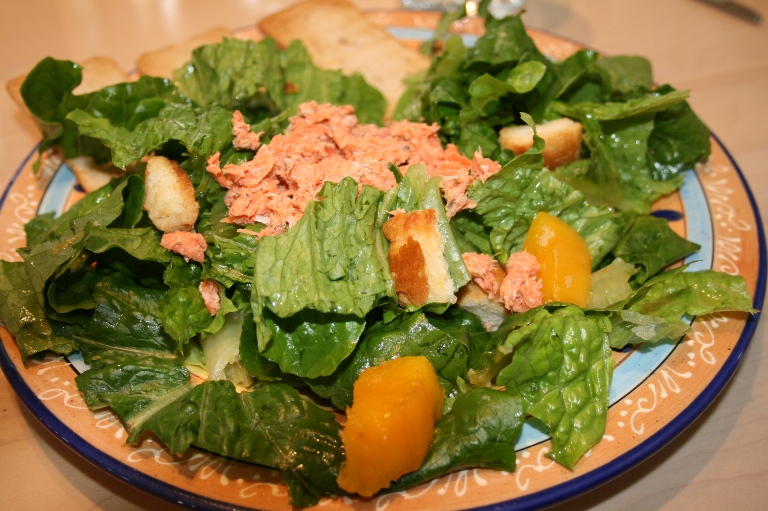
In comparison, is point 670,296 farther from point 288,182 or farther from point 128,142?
point 128,142

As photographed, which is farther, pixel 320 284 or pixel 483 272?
pixel 483 272

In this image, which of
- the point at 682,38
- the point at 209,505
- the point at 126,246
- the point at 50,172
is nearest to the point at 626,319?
the point at 209,505

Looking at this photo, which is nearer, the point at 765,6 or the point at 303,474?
the point at 303,474

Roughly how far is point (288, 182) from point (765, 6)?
15.3ft

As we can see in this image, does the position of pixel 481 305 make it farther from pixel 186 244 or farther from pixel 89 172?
pixel 89 172

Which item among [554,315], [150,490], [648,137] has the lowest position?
[150,490]

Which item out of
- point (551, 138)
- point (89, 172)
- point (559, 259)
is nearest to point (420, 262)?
point (559, 259)

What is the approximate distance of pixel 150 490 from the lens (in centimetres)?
181

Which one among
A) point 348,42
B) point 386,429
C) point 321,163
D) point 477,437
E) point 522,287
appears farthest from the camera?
point 348,42

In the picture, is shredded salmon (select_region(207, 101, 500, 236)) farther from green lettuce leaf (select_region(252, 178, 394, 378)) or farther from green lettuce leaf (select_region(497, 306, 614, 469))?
green lettuce leaf (select_region(497, 306, 614, 469))

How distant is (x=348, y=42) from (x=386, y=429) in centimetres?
279

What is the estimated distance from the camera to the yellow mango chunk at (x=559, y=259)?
2.33 metres

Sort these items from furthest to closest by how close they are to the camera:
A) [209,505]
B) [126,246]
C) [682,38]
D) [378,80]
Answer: [682,38] < [378,80] < [126,246] < [209,505]

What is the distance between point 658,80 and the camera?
13.7 feet
